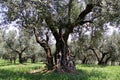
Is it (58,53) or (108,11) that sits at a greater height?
(108,11)

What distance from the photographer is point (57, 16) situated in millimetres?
20469

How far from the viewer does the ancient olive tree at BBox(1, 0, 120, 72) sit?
709 inches

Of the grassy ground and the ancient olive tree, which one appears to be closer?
the grassy ground

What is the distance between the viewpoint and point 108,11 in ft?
61.8

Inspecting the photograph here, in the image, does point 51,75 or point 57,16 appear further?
point 57,16

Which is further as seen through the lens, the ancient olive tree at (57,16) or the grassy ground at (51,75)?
the ancient olive tree at (57,16)

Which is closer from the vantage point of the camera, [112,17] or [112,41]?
[112,17]

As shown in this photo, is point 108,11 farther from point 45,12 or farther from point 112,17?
point 45,12

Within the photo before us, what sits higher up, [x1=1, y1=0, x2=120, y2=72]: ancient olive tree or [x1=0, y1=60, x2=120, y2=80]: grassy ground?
[x1=1, y1=0, x2=120, y2=72]: ancient olive tree

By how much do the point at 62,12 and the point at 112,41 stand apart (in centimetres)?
4223

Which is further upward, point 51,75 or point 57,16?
point 57,16

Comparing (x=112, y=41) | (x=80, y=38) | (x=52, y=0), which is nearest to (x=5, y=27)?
(x=52, y=0)

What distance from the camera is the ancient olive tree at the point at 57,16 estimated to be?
18.0 metres

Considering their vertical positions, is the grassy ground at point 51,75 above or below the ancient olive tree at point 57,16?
below
